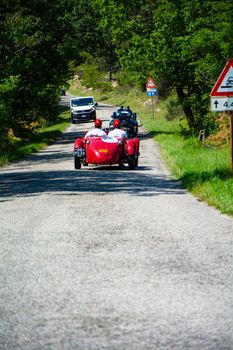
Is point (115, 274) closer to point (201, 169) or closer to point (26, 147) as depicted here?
point (201, 169)

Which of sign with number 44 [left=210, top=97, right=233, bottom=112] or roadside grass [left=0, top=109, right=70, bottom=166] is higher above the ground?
sign with number 44 [left=210, top=97, right=233, bottom=112]

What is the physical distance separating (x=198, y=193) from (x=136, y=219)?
11.7ft

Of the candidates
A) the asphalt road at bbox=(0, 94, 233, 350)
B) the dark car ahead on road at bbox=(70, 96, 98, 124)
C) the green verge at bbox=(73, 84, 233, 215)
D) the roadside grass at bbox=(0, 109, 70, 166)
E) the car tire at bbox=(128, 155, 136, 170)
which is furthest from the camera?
the dark car ahead on road at bbox=(70, 96, 98, 124)

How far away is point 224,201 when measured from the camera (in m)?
11.0

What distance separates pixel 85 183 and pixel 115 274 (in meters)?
9.47

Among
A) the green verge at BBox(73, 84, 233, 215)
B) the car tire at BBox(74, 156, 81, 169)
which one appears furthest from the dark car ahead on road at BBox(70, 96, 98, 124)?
the car tire at BBox(74, 156, 81, 169)

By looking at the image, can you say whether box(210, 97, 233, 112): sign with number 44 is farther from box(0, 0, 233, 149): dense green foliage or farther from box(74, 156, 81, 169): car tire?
box(0, 0, 233, 149): dense green foliage

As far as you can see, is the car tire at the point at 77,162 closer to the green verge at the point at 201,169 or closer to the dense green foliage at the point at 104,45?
the green verge at the point at 201,169

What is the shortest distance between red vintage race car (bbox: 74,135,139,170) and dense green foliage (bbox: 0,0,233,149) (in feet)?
24.3

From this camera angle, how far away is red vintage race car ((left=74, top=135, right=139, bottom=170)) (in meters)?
19.8

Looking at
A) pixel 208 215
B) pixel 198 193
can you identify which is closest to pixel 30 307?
pixel 208 215

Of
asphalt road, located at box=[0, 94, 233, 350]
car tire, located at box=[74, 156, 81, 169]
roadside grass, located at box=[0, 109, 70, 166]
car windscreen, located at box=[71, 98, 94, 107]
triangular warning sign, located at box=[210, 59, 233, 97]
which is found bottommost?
roadside grass, located at box=[0, 109, 70, 166]

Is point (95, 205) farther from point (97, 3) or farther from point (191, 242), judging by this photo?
point (97, 3)

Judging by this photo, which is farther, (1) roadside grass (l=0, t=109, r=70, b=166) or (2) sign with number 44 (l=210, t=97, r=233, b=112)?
(1) roadside grass (l=0, t=109, r=70, b=166)
